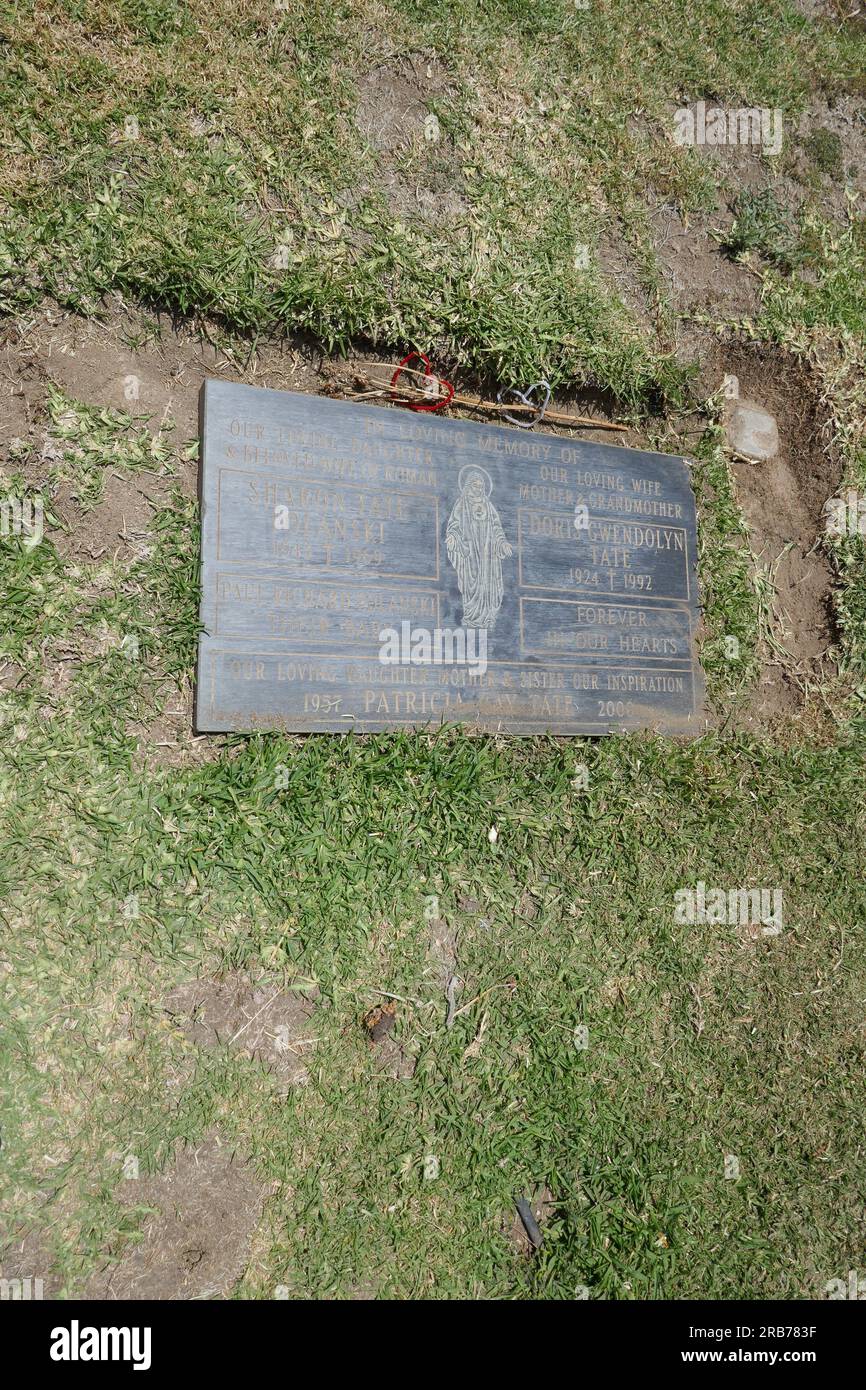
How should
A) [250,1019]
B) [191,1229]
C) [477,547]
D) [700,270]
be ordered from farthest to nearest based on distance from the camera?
[700,270], [477,547], [250,1019], [191,1229]

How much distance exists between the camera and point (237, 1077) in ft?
9.52

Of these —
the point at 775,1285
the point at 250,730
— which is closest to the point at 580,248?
the point at 250,730

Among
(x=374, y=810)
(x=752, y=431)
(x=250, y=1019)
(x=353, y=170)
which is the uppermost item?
(x=353, y=170)

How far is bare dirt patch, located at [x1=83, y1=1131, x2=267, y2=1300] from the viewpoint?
2674 mm

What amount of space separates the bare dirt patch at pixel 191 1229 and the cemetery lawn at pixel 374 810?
0.6 inches

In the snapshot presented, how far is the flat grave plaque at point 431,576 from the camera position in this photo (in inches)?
119

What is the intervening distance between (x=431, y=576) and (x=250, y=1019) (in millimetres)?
1702

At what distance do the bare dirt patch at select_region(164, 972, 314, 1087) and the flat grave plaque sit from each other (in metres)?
0.89

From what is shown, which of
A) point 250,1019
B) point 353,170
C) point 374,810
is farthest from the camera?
point 353,170

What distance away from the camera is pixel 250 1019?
2.97 metres

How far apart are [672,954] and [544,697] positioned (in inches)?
46.9

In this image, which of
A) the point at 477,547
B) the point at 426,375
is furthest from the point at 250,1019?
the point at 426,375

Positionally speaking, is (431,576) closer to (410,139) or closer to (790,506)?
(410,139)
